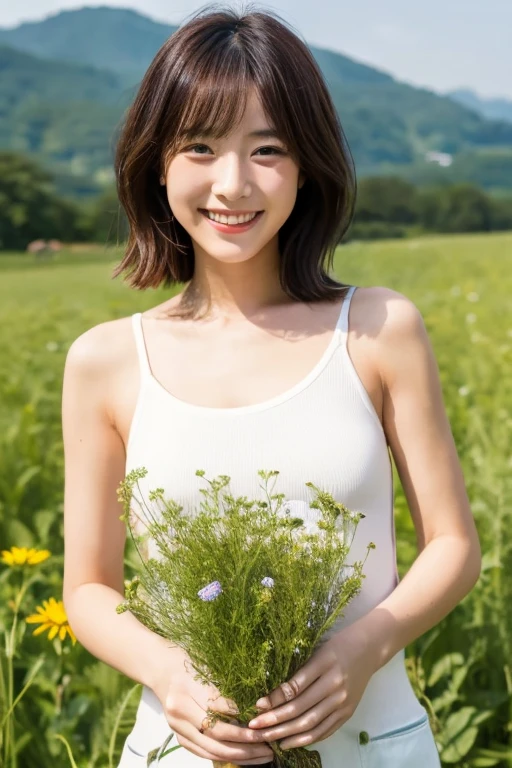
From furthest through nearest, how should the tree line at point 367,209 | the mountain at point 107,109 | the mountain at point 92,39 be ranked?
the mountain at point 92,39 → the mountain at point 107,109 → the tree line at point 367,209

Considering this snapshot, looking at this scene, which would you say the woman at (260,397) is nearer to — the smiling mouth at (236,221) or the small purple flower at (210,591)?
the smiling mouth at (236,221)

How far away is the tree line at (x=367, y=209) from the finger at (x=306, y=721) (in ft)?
104

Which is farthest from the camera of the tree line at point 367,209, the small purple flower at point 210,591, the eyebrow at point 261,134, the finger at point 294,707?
the tree line at point 367,209

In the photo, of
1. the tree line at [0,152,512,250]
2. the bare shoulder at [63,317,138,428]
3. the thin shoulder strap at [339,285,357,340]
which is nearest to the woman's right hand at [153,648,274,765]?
the bare shoulder at [63,317,138,428]

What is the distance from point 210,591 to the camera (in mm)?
1096

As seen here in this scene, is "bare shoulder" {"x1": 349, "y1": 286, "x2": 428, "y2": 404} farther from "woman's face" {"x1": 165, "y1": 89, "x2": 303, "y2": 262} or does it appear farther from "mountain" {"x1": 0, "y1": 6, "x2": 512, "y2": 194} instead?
"mountain" {"x1": 0, "y1": 6, "x2": 512, "y2": 194}

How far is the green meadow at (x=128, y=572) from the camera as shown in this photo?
2.23 meters

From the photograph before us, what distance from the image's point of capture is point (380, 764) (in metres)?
1.48

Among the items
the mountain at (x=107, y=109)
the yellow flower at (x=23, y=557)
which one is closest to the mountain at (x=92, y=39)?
the mountain at (x=107, y=109)

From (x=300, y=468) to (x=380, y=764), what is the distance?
0.46m

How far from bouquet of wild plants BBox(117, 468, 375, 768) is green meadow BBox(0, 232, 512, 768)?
0.50 meters

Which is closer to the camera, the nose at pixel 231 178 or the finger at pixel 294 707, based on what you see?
the finger at pixel 294 707

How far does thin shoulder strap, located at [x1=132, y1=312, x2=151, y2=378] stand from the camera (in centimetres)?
165

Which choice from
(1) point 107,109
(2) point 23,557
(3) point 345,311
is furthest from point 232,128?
(1) point 107,109
